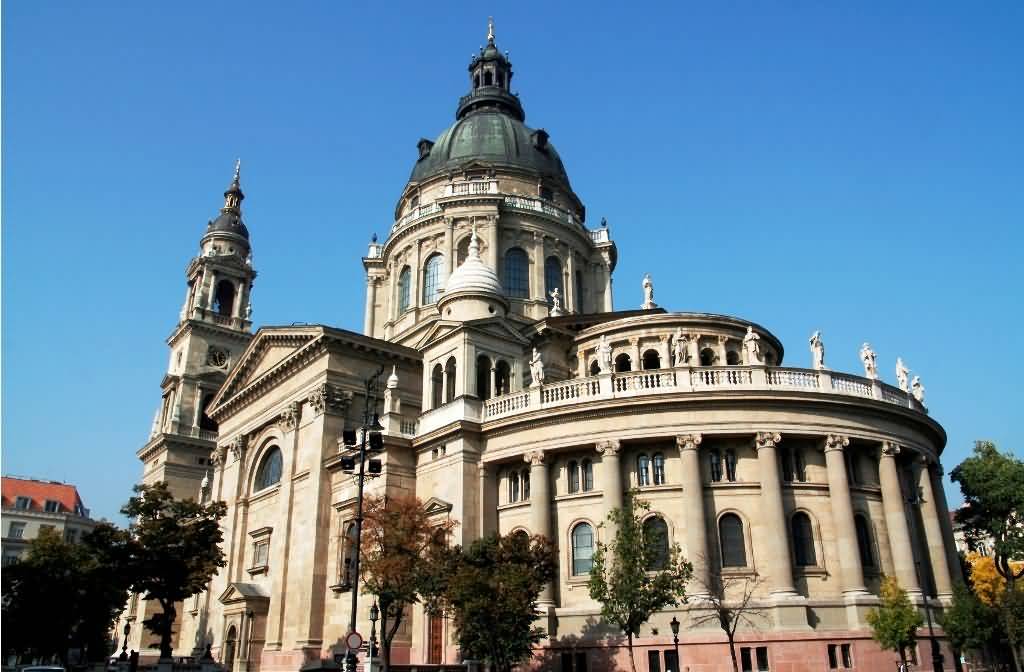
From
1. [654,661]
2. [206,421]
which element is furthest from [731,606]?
[206,421]

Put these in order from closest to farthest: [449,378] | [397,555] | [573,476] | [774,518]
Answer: [397,555]
[774,518]
[573,476]
[449,378]

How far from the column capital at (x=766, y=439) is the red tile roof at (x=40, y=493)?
76.2 metres

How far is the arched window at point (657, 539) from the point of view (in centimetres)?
2848

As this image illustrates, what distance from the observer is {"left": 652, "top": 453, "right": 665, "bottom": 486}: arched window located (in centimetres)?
3259

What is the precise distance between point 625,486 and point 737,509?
4.20 metres

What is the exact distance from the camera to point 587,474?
33875mm

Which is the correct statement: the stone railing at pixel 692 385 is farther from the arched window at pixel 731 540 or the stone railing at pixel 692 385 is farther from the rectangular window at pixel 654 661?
the rectangular window at pixel 654 661

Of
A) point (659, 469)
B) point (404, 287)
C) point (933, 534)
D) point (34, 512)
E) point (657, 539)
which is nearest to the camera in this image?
point (657, 539)

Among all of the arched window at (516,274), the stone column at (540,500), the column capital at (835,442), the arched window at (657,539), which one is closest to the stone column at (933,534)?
the column capital at (835,442)

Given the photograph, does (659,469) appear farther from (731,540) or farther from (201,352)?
(201,352)

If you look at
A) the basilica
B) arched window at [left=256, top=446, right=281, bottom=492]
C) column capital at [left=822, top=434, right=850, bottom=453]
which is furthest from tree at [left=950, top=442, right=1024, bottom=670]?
arched window at [left=256, top=446, right=281, bottom=492]

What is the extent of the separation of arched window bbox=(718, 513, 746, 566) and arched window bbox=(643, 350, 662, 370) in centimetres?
1052

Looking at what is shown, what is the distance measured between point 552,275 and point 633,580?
1280 inches

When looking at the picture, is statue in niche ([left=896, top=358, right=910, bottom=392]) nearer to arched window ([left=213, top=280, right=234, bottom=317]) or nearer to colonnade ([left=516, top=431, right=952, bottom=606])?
colonnade ([left=516, top=431, right=952, bottom=606])
